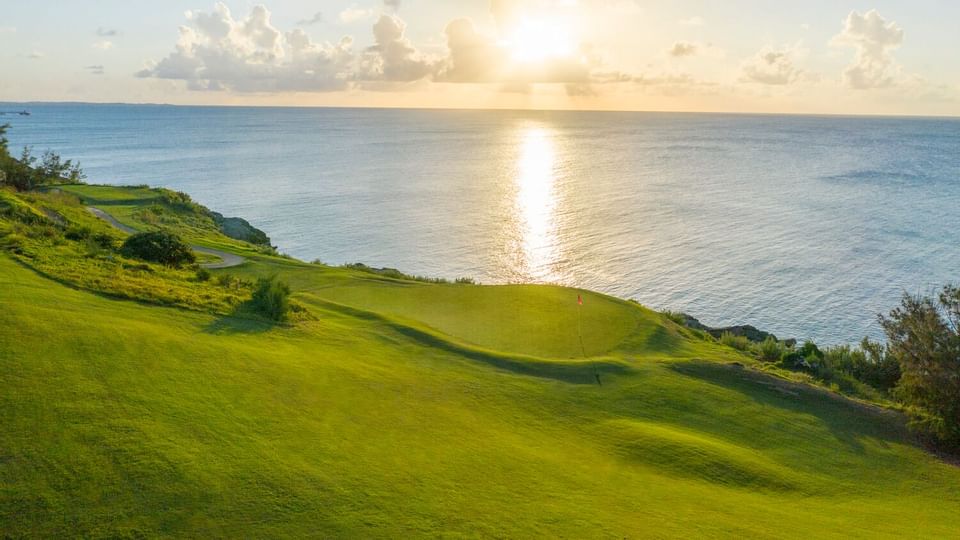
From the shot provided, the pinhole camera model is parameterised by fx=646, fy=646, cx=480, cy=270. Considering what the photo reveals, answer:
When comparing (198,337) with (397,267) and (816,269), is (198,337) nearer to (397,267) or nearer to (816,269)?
(397,267)

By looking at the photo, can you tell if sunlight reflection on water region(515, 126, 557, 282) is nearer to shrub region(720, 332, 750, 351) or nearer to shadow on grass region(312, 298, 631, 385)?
shrub region(720, 332, 750, 351)

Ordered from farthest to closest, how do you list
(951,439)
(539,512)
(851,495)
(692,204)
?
(692,204), (951,439), (851,495), (539,512)

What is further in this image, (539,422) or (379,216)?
(379,216)

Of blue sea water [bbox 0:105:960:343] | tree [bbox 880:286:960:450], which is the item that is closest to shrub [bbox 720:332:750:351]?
tree [bbox 880:286:960:450]

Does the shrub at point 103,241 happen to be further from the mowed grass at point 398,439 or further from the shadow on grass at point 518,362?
the shadow on grass at point 518,362

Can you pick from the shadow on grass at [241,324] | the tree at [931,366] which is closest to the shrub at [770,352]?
the tree at [931,366]

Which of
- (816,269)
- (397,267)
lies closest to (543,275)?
(397,267)
